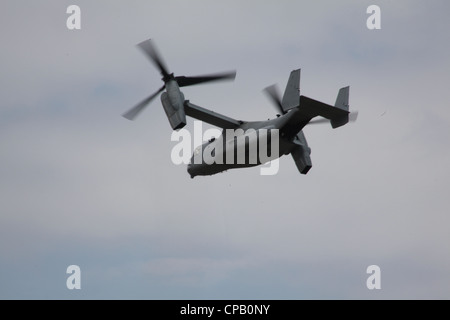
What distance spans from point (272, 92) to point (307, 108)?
761 centimetres

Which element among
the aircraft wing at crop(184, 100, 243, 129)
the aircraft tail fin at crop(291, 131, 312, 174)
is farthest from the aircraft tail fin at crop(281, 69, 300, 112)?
the aircraft tail fin at crop(291, 131, 312, 174)

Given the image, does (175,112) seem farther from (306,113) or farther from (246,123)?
(306,113)

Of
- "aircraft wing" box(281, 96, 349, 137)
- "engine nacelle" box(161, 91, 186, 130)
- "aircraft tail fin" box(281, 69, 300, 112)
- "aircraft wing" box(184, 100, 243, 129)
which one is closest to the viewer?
"aircraft wing" box(281, 96, 349, 137)

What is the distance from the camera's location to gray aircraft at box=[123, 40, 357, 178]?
59.9 m

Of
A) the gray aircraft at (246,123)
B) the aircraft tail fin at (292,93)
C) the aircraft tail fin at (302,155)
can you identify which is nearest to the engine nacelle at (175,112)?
the gray aircraft at (246,123)

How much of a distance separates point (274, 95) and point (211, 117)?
182 inches

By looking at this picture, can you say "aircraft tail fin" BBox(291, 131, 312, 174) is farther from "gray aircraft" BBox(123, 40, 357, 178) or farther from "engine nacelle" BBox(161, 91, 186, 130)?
"engine nacelle" BBox(161, 91, 186, 130)

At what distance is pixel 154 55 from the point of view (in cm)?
6362

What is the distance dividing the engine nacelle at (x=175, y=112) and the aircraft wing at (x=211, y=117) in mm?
1035

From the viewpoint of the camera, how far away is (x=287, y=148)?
6291cm

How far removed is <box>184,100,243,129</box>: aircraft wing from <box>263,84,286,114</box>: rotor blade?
3.61 m
